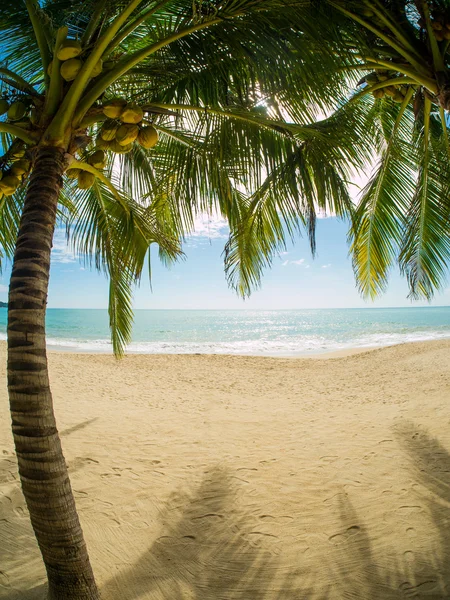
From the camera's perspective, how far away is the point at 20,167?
267 cm

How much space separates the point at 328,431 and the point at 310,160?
3888 mm

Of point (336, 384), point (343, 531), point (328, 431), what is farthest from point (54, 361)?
point (343, 531)

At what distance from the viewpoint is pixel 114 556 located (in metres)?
2.79

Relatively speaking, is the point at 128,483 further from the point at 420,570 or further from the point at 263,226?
the point at 263,226

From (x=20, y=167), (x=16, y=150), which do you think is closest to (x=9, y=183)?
(x=20, y=167)

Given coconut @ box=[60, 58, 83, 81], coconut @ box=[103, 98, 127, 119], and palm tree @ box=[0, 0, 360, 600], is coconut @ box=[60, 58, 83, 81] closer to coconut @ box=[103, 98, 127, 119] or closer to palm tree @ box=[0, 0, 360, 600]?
palm tree @ box=[0, 0, 360, 600]

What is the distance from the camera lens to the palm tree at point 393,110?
268cm

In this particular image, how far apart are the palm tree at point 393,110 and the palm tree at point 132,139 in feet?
0.52

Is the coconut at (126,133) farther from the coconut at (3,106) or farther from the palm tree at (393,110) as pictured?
the palm tree at (393,110)

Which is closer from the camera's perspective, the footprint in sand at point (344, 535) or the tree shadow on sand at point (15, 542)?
the tree shadow on sand at point (15, 542)

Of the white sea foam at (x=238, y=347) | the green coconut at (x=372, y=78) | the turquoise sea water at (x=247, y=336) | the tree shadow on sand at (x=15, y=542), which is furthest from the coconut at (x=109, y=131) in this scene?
the turquoise sea water at (x=247, y=336)

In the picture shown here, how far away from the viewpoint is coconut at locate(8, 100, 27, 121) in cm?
238

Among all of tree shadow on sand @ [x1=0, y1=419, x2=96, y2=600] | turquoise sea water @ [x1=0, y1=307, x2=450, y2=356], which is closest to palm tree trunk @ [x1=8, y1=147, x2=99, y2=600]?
tree shadow on sand @ [x1=0, y1=419, x2=96, y2=600]

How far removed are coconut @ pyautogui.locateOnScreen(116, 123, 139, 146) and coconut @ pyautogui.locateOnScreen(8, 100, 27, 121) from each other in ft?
1.91
